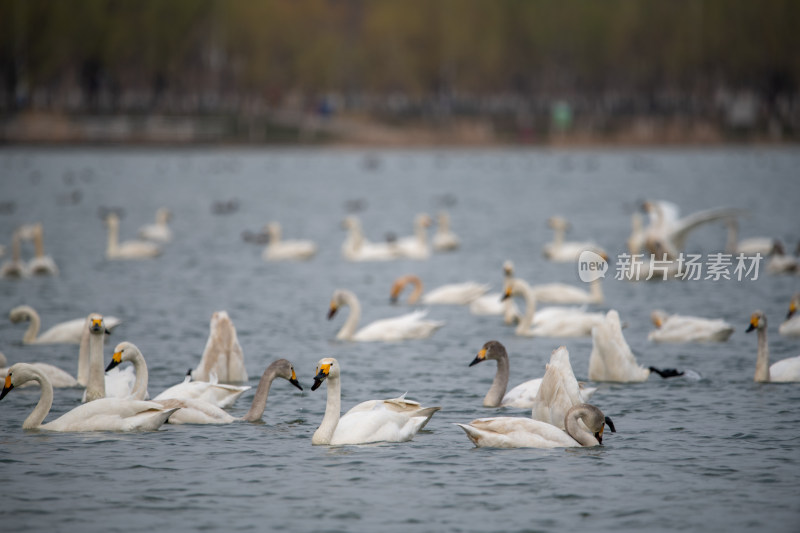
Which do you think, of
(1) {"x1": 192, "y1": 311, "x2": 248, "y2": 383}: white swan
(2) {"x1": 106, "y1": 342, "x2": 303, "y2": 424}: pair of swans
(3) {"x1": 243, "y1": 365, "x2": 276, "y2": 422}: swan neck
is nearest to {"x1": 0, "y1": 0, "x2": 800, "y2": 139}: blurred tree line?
(1) {"x1": 192, "y1": 311, "x2": 248, "y2": 383}: white swan

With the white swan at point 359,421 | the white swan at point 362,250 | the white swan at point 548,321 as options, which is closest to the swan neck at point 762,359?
the white swan at point 548,321

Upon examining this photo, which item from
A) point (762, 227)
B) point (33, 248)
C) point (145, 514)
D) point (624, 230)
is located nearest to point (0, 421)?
point (145, 514)

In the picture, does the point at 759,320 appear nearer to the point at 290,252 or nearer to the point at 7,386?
the point at 7,386

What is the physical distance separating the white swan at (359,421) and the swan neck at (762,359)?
4.88 meters

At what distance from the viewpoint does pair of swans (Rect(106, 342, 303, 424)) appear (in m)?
13.0

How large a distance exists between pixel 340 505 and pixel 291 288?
16.0 meters

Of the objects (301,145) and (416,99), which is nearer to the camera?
(301,145)

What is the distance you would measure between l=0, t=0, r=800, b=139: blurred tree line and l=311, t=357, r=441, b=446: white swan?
365ft

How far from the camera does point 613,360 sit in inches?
592

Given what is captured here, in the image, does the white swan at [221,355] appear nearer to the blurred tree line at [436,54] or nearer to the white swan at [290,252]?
the white swan at [290,252]

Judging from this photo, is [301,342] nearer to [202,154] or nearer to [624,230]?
[624,230]

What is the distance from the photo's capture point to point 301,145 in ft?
381

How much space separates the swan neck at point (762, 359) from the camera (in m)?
14.9

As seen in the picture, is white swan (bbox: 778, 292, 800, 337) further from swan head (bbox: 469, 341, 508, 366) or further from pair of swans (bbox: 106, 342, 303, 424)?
pair of swans (bbox: 106, 342, 303, 424)
